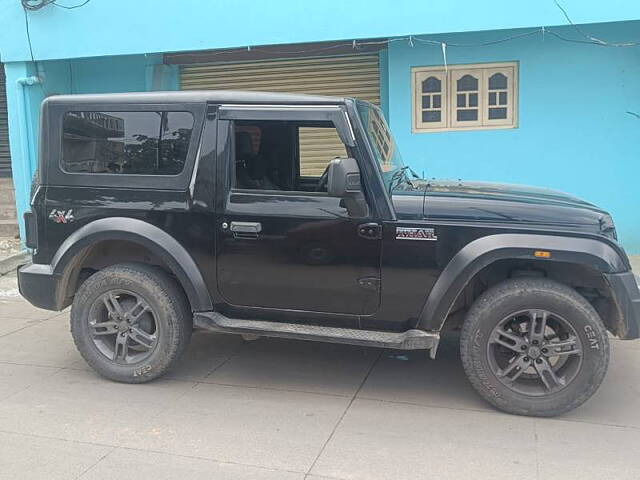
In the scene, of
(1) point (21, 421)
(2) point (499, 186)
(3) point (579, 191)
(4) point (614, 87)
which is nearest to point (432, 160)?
(3) point (579, 191)

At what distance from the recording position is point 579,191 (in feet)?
25.6

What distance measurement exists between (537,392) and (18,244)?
8.56 metres

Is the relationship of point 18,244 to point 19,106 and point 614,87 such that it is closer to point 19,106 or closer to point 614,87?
point 19,106

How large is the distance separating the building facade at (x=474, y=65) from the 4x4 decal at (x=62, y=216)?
181 inches

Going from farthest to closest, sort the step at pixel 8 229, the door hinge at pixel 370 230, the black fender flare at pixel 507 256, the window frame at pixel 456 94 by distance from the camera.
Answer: the step at pixel 8 229 → the window frame at pixel 456 94 → the door hinge at pixel 370 230 → the black fender flare at pixel 507 256

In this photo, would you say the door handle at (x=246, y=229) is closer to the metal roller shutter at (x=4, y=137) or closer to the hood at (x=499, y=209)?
the hood at (x=499, y=209)

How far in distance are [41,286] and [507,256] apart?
11.0ft

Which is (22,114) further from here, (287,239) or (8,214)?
(287,239)

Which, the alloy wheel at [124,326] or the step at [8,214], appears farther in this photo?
the step at [8,214]

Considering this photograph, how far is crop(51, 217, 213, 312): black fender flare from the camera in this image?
13.5 ft

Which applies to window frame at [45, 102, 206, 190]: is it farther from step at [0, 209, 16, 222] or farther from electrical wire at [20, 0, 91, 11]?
step at [0, 209, 16, 222]

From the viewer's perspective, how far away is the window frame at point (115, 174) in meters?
4.11

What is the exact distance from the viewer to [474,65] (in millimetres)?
7812

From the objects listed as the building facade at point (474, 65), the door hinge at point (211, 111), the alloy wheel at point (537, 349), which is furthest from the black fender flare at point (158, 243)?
the building facade at point (474, 65)
